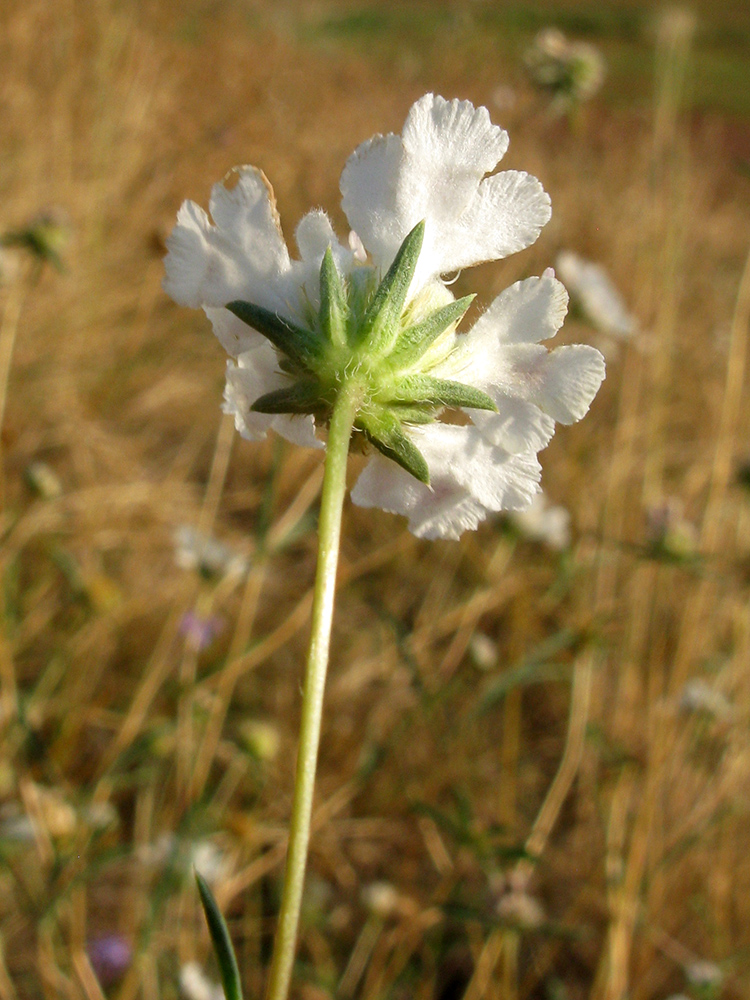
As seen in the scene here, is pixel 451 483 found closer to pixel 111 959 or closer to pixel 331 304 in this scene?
pixel 331 304

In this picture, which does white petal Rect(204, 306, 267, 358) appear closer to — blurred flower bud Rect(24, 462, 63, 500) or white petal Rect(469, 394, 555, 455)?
white petal Rect(469, 394, 555, 455)

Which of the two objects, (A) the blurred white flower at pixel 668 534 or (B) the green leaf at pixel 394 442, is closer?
(B) the green leaf at pixel 394 442

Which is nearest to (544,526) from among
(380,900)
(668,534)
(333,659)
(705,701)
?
(668,534)

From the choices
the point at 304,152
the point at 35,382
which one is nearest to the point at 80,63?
the point at 304,152

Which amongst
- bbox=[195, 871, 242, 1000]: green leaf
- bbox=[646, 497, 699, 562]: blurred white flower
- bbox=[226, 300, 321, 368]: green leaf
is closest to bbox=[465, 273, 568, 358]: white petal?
bbox=[226, 300, 321, 368]: green leaf

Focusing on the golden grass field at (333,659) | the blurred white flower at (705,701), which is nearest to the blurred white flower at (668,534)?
the golden grass field at (333,659)

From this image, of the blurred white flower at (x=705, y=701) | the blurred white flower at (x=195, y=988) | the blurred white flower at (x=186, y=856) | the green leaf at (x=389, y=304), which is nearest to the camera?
the green leaf at (x=389, y=304)

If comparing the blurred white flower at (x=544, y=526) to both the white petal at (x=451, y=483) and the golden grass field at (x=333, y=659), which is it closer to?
the golden grass field at (x=333, y=659)

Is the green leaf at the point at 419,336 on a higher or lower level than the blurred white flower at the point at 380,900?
higher
